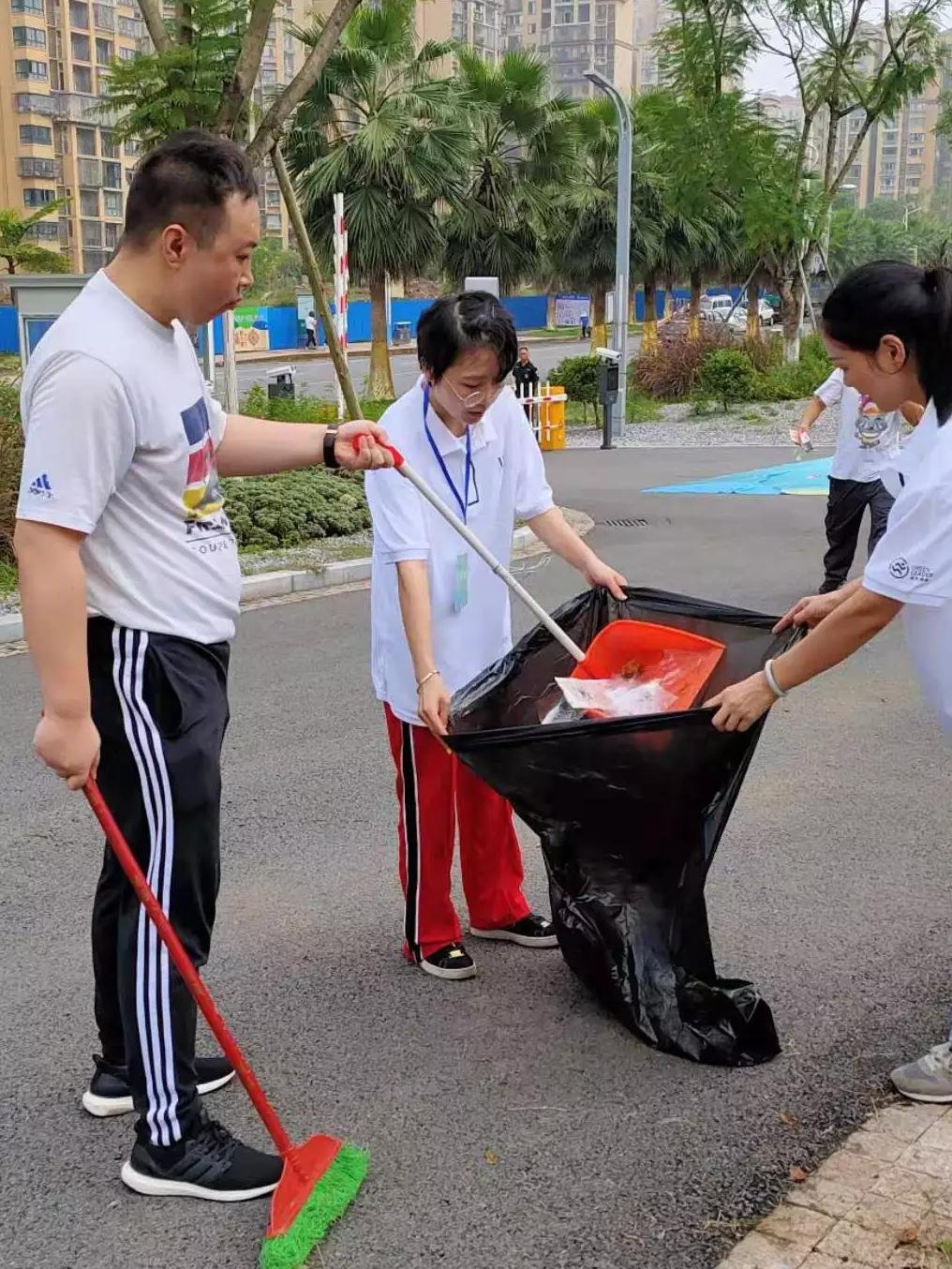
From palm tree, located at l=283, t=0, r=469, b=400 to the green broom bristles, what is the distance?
24.5 metres

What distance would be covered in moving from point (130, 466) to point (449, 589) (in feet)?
3.77

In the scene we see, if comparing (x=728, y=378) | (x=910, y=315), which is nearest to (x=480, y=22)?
(x=728, y=378)

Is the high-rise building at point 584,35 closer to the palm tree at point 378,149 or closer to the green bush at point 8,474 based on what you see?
the palm tree at point 378,149

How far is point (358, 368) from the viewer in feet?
136

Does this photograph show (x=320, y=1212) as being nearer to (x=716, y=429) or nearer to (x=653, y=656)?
(x=653, y=656)

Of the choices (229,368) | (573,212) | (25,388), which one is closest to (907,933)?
(25,388)

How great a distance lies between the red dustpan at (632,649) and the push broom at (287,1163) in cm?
115

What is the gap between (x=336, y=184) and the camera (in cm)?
2756

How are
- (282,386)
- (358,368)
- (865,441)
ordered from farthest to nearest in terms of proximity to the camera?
(358,368), (282,386), (865,441)

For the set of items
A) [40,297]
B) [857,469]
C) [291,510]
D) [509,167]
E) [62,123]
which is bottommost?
[291,510]

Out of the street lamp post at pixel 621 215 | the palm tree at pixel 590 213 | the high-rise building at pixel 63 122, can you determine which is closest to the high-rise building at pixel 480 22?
the high-rise building at pixel 63 122

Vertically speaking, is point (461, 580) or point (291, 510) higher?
point (461, 580)

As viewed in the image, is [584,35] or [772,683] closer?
[772,683]

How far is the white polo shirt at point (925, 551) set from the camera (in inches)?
98.4
